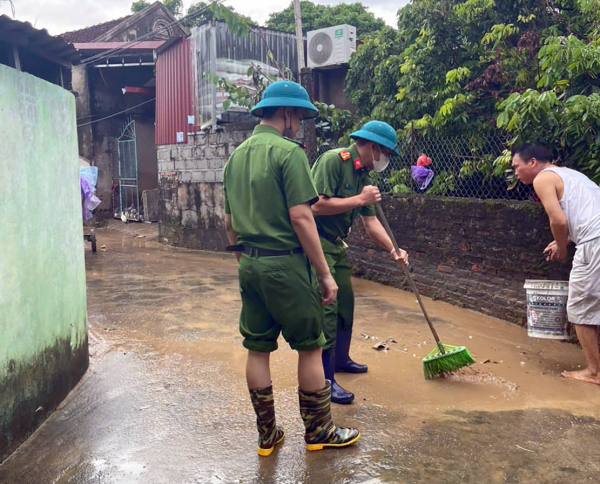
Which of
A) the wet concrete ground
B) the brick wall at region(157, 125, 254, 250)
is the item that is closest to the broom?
the wet concrete ground

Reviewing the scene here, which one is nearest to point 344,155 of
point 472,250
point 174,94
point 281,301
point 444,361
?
point 281,301

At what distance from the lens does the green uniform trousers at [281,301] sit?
9.44 feet

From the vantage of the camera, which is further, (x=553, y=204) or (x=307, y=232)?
(x=553, y=204)

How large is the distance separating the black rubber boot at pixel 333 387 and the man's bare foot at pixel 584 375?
5.42ft

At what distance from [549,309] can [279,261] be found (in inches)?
95.3

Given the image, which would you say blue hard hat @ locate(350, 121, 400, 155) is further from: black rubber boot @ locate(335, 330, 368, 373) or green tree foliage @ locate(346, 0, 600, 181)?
green tree foliage @ locate(346, 0, 600, 181)

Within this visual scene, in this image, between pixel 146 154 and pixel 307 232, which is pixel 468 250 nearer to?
pixel 307 232

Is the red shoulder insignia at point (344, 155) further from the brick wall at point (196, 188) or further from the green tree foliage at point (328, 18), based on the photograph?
the green tree foliage at point (328, 18)

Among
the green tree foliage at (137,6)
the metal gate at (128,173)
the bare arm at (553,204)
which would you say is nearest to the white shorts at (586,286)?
the bare arm at (553,204)

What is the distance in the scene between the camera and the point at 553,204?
4.02 meters

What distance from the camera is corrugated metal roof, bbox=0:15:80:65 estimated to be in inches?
184

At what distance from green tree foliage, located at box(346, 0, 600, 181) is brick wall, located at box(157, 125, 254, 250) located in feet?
8.05

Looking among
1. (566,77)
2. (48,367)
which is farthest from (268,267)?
(566,77)

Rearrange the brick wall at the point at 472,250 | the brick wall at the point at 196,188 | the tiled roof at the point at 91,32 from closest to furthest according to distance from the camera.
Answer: the brick wall at the point at 472,250
the brick wall at the point at 196,188
the tiled roof at the point at 91,32
